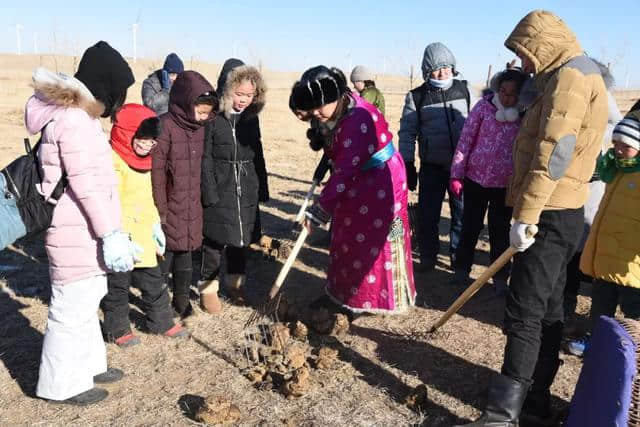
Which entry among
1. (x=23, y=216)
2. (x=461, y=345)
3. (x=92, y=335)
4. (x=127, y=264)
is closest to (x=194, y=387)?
(x=92, y=335)

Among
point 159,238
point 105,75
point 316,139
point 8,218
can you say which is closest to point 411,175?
point 316,139

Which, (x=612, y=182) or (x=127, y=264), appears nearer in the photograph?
(x=127, y=264)

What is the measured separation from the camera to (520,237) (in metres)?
2.59

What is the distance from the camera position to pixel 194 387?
3.43 m

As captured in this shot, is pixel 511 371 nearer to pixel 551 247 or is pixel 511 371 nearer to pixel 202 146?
pixel 551 247

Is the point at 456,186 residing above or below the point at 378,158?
below

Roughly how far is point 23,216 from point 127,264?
1.83 feet

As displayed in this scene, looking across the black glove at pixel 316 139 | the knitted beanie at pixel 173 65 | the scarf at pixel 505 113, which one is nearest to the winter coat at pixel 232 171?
the black glove at pixel 316 139

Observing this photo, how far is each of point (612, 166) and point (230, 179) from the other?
262 centimetres

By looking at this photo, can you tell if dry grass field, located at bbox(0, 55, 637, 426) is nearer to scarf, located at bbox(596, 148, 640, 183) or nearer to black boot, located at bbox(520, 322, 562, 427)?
black boot, located at bbox(520, 322, 562, 427)

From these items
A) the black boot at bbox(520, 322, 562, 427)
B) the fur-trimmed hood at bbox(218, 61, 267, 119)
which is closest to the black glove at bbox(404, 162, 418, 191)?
the fur-trimmed hood at bbox(218, 61, 267, 119)

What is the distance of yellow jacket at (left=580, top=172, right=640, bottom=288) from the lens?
3.24m

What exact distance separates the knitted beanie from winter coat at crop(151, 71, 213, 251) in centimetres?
308

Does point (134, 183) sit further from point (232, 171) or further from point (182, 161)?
point (232, 171)
